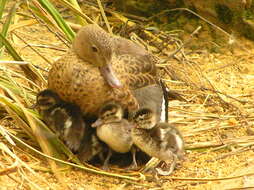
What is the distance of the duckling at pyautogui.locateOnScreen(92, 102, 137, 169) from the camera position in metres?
3.63

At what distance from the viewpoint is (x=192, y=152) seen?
414 centimetres

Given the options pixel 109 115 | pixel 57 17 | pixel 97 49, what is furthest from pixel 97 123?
pixel 57 17

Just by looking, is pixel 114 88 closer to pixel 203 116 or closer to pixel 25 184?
pixel 25 184

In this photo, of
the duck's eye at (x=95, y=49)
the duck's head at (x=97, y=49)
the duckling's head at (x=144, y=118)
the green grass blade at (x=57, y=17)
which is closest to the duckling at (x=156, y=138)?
the duckling's head at (x=144, y=118)

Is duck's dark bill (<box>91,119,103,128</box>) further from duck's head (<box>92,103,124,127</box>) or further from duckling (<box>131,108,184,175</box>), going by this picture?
duckling (<box>131,108,184,175</box>)

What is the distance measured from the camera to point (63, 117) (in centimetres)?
370

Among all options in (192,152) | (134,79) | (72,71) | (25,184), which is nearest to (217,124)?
(192,152)

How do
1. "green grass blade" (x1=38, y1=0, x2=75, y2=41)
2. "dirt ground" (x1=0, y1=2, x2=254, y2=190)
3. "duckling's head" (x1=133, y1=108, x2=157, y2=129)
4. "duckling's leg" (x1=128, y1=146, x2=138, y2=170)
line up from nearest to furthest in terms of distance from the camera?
"dirt ground" (x1=0, y1=2, x2=254, y2=190) → "duckling's head" (x1=133, y1=108, x2=157, y2=129) → "duckling's leg" (x1=128, y1=146, x2=138, y2=170) → "green grass blade" (x1=38, y1=0, x2=75, y2=41)

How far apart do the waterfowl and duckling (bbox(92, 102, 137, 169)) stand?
0.11 m

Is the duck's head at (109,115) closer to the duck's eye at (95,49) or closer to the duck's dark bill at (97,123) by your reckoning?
the duck's dark bill at (97,123)

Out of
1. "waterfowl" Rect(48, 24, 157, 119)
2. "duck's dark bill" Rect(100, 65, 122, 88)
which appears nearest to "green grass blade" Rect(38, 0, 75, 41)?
"waterfowl" Rect(48, 24, 157, 119)

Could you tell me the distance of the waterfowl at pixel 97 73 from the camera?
375 cm

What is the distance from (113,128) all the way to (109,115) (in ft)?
0.25

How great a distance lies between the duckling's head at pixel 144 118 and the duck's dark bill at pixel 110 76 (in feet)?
0.63
